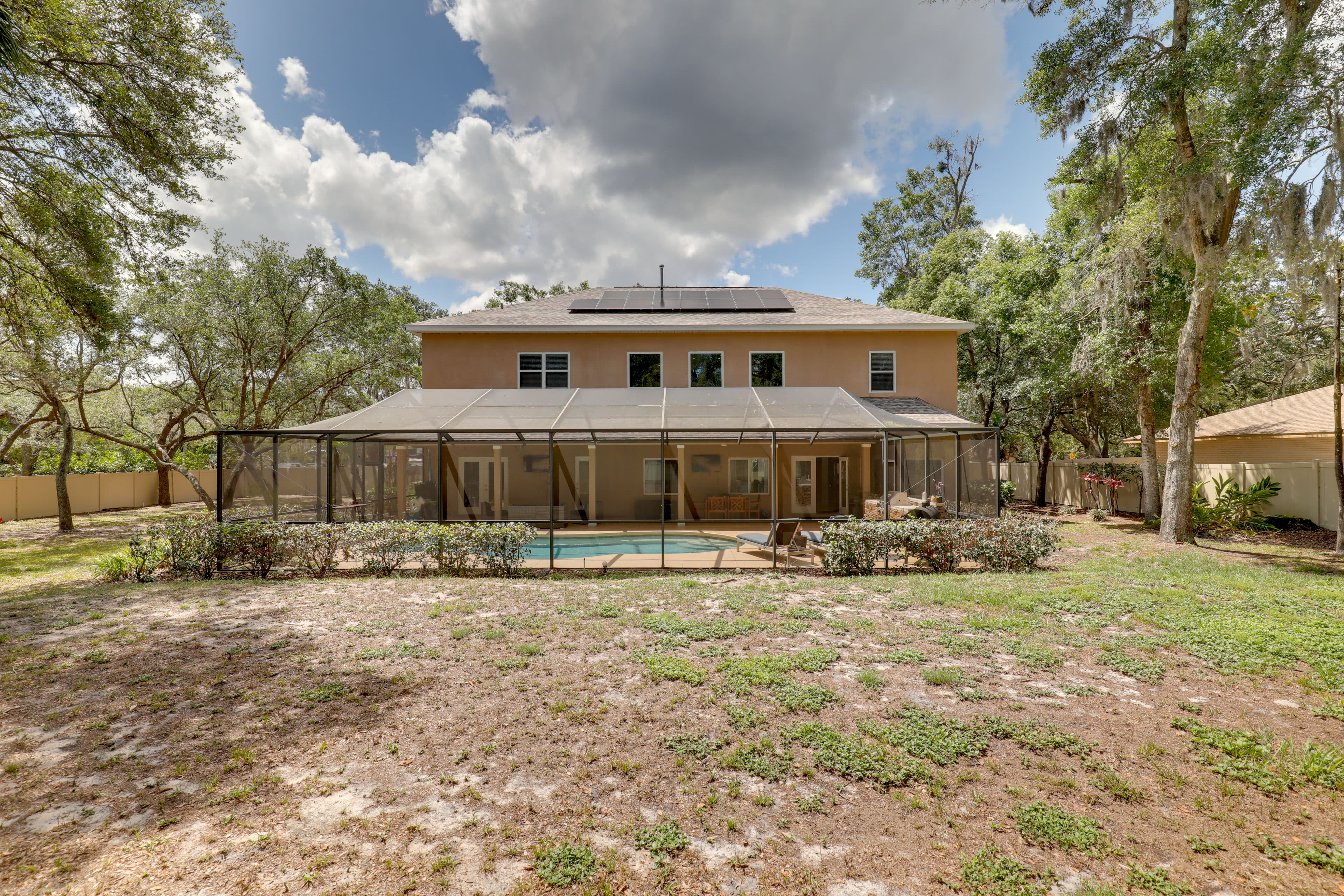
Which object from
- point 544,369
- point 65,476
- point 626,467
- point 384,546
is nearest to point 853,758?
point 384,546

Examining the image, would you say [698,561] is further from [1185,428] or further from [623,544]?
[1185,428]

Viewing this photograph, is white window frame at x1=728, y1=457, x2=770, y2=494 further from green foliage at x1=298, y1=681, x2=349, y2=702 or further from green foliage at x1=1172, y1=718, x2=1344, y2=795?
green foliage at x1=298, y1=681, x2=349, y2=702

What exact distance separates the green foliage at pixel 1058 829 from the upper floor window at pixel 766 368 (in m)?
12.3

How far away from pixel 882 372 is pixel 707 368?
474 centimetres

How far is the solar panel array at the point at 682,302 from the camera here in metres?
15.3

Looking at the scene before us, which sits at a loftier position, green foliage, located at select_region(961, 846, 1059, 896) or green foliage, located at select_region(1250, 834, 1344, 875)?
green foliage, located at select_region(961, 846, 1059, 896)

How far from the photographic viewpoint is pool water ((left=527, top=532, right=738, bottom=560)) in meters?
10.5

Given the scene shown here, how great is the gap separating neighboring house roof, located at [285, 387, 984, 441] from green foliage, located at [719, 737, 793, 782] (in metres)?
5.50

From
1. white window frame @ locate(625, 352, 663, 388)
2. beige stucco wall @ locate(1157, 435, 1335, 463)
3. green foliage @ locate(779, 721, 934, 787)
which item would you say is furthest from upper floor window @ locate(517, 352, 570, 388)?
beige stucco wall @ locate(1157, 435, 1335, 463)

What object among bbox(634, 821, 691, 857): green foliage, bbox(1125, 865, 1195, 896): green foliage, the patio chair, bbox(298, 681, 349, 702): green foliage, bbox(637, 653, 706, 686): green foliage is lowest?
bbox(1125, 865, 1195, 896): green foliage

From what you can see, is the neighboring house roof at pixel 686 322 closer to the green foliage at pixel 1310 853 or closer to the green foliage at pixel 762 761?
the green foliage at pixel 762 761

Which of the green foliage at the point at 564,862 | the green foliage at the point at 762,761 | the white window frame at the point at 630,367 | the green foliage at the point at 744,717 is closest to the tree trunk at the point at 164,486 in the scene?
the white window frame at the point at 630,367

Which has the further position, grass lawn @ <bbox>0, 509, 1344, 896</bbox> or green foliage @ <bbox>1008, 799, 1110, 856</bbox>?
green foliage @ <bbox>1008, 799, 1110, 856</bbox>

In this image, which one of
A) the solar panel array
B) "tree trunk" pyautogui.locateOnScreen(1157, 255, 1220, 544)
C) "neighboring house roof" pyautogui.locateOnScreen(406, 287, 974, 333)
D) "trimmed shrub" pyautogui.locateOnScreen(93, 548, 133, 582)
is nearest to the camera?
"trimmed shrub" pyautogui.locateOnScreen(93, 548, 133, 582)
